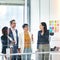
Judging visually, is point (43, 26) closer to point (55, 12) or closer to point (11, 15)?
point (55, 12)

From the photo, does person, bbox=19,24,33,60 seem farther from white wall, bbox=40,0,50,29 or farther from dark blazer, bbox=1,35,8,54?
white wall, bbox=40,0,50,29

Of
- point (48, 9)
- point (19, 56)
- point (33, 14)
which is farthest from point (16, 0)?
point (19, 56)

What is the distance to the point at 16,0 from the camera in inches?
206

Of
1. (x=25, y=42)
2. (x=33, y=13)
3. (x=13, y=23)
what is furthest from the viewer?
(x=33, y=13)

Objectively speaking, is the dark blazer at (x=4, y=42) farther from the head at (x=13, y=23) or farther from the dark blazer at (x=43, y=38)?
the dark blazer at (x=43, y=38)

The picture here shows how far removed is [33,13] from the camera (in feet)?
17.0

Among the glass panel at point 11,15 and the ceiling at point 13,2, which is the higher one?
the ceiling at point 13,2

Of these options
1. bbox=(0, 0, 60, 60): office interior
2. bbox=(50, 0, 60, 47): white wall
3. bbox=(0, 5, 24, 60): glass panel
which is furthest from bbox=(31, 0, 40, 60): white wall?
bbox=(50, 0, 60, 47): white wall

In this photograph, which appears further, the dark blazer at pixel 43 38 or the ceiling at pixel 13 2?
the ceiling at pixel 13 2

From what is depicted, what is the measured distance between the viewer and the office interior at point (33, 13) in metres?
4.73

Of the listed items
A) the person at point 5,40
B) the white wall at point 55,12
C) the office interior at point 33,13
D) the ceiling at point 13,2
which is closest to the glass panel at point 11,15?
the office interior at point 33,13

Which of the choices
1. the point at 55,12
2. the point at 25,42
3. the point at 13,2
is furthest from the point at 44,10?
the point at 25,42

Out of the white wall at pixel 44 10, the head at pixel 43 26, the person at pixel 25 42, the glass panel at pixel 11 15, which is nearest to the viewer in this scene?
the person at pixel 25 42

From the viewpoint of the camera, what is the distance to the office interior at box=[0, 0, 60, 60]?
473 centimetres
